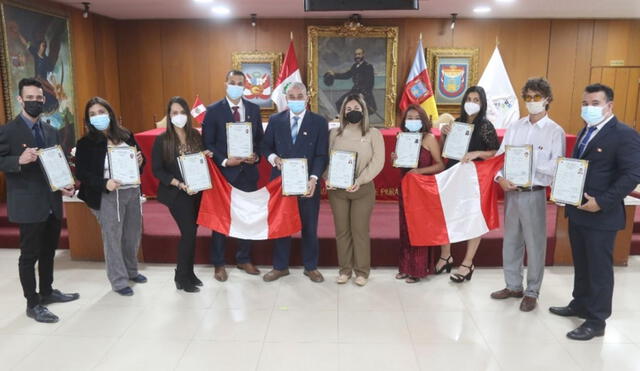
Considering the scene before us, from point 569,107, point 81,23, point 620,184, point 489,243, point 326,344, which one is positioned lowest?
point 326,344

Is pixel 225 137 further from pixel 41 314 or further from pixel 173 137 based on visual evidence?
pixel 41 314

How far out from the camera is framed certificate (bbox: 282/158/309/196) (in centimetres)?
349

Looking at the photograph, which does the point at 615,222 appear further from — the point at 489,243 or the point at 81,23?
the point at 81,23

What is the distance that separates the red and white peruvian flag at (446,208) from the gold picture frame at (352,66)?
3.89m

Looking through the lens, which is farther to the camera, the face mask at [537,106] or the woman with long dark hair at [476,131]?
the woman with long dark hair at [476,131]

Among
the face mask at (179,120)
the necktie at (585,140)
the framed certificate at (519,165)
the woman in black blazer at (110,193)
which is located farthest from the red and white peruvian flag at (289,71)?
the necktie at (585,140)

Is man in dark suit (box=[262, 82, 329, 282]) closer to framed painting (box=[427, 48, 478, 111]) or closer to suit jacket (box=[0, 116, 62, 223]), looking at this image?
suit jacket (box=[0, 116, 62, 223])

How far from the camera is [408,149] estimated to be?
3.57 meters

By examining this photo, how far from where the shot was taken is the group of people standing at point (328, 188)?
2859mm

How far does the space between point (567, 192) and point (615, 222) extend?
314mm

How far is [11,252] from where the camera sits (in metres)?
4.61

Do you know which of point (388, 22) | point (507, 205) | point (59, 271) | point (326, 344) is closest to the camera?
point (326, 344)

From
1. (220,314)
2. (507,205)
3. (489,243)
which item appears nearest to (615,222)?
(507,205)

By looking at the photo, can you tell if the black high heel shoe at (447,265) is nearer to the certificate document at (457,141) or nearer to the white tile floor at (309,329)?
the white tile floor at (309,329)
